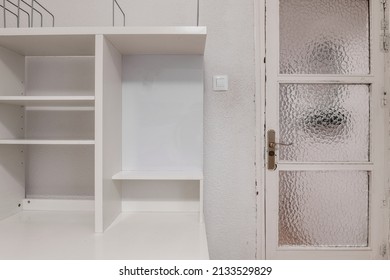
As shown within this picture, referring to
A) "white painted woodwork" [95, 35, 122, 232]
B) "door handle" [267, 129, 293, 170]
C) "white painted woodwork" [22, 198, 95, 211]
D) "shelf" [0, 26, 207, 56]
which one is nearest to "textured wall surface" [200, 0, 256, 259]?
"door handle" [267, 129, 293, 170]

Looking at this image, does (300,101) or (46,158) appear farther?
(300,101)

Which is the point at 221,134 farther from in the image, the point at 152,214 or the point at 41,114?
the point at 41,114

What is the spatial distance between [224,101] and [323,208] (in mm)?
890

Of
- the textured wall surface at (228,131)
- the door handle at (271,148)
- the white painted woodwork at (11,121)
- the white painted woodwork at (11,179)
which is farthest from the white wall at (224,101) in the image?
the white painted woodwork at (11,179)

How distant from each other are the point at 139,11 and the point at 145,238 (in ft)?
4.14

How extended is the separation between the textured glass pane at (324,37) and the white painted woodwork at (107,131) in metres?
0.99

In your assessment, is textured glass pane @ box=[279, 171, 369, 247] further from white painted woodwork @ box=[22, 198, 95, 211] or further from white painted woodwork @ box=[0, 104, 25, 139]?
white painted woodwork @ box=[0, 104, 25, 139]

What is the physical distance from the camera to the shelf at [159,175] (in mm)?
1298

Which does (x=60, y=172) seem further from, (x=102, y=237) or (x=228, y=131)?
(x=228, y=131)

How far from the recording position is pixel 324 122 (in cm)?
176

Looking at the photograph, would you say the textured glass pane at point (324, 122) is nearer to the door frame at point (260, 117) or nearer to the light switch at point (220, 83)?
the door frame at point (260, 117)

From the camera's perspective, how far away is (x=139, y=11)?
66.2 inches
